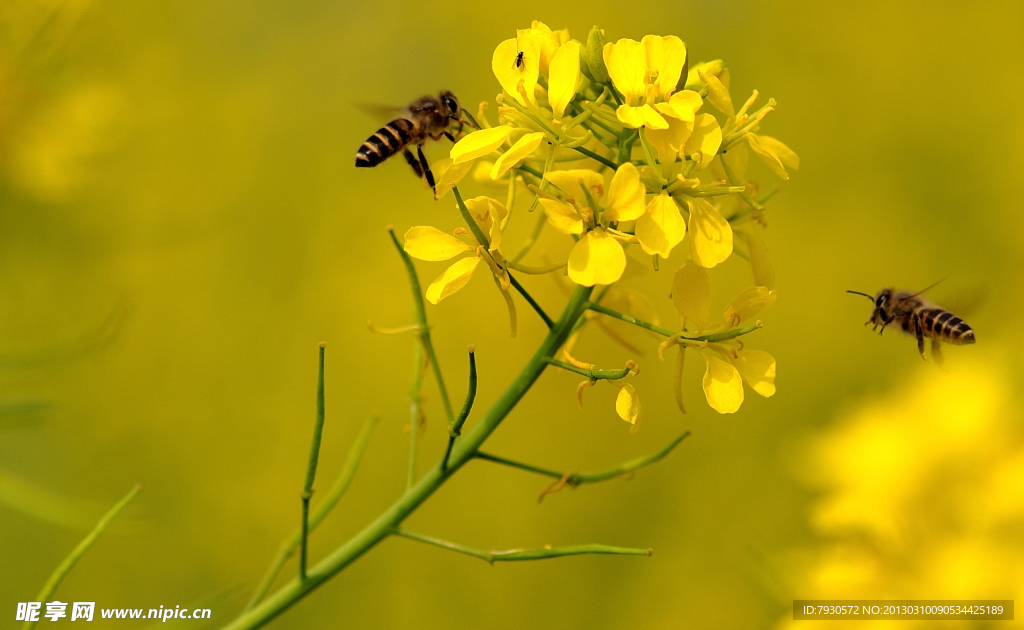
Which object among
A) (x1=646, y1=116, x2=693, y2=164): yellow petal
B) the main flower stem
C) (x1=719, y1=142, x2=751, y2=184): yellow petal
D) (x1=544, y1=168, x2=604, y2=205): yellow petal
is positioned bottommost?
the main flower stem

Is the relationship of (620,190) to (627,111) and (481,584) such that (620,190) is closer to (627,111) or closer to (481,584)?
(627,111)

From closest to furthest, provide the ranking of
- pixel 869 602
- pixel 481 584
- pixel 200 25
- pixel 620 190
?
pixel 620 190
pixel 869 602
pixel 481 584
pixel 200 25

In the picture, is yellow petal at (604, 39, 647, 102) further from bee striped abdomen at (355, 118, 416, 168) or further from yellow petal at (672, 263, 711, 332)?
bee striped abdomen at (355, 118, 416, 168)

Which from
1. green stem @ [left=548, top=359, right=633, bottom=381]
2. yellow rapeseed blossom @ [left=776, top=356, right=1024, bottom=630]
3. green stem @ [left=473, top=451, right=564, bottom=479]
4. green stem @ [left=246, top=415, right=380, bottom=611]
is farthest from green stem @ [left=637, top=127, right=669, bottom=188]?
yellow rapeseed blossom @ [left=776, top=356, right=1024, bottom=630]

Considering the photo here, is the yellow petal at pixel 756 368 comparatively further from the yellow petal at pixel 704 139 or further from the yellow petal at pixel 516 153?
the yellow petal at pixel 516 153

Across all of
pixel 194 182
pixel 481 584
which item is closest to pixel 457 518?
pixel 481 584

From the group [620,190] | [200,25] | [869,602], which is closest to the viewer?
[620,190]
